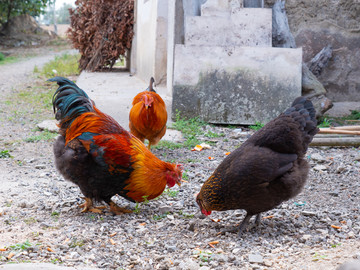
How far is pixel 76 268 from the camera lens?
2951mm

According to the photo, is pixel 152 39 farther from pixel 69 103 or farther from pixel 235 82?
pixel 69 103

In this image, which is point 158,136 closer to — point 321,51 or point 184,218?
point 184,218

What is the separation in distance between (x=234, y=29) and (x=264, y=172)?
14.5 feet

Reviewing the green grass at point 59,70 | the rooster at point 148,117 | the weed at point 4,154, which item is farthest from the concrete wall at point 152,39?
the weed at point 4,154

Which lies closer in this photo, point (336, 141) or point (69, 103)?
point (69, 103)

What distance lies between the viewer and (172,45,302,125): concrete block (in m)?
7.13

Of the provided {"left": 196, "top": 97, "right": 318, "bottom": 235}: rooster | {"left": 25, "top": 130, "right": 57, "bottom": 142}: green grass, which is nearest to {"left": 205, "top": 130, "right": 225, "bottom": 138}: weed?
{"left": 25, "top": 130, "right": 57, "bottom": 142}: green grass

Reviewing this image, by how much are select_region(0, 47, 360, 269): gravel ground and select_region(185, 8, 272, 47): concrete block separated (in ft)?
9.10

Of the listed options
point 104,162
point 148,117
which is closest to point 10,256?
point 104,162

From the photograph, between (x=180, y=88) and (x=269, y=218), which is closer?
(x=269, y=218)

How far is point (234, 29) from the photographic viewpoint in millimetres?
7387

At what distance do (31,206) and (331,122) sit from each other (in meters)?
5.27

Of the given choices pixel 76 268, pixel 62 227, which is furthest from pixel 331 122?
pixel 76 268

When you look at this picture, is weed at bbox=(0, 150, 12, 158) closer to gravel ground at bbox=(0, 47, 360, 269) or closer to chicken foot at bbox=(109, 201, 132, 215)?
gravel ground at bbox=(0, 47, 360, 269)
